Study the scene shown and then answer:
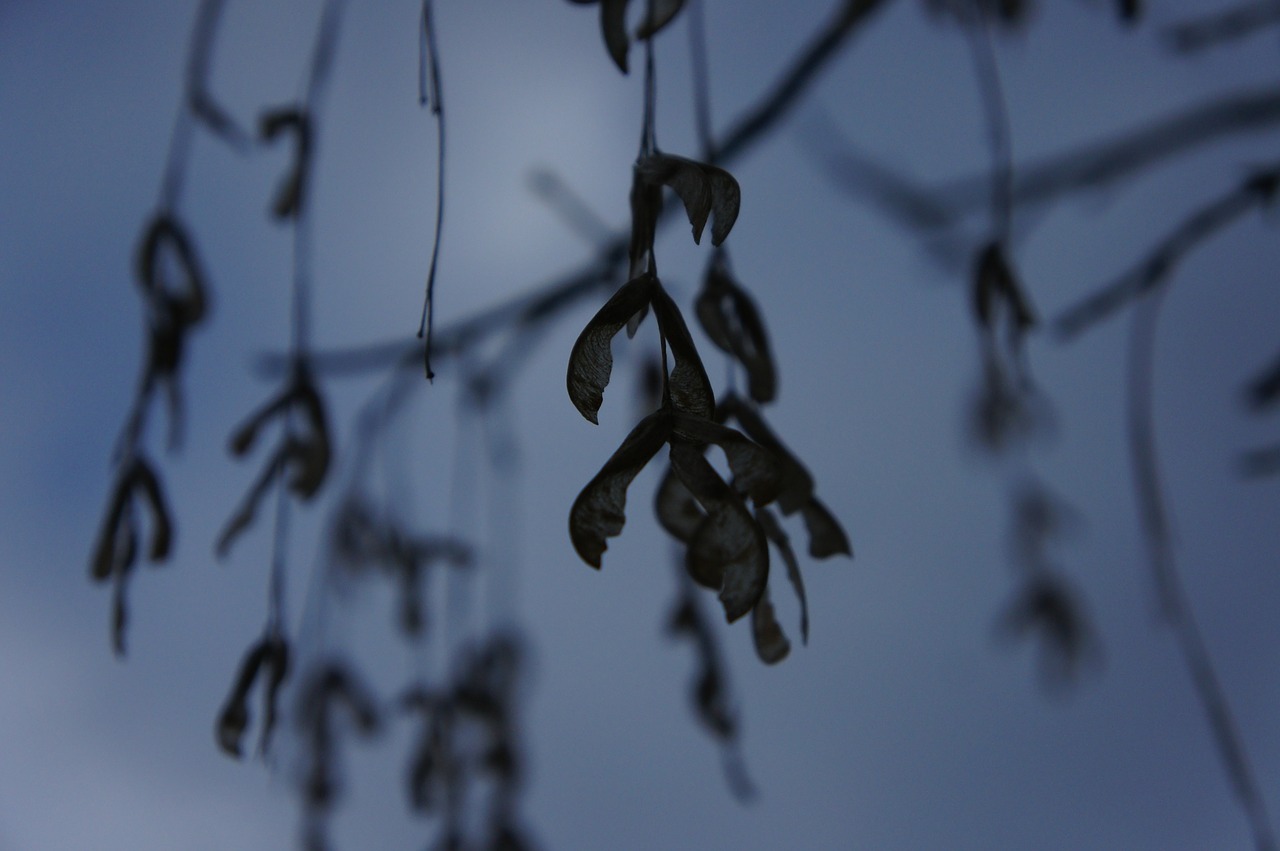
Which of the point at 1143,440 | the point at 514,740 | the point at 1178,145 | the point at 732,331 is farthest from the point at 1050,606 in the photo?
the point at 732,331

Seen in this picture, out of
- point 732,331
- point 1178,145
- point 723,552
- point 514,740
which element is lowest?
point 514,740

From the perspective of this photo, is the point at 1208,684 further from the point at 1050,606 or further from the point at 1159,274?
the point at 1050,606

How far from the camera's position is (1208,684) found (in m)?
0.64

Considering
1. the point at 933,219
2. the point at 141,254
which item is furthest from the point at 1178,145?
the point at 141,254

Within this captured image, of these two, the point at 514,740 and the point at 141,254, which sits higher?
the point at 141,254

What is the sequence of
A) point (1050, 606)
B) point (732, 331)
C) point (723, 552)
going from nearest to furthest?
point (723, 552) < point (732, 331) < point (1050, 606)

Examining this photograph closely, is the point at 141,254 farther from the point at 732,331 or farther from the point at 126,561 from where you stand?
the point at 732,331

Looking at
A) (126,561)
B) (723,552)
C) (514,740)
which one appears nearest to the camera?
(723,552)

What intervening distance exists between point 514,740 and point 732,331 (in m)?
0.82

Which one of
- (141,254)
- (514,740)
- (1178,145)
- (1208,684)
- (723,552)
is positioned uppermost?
(1178,145)

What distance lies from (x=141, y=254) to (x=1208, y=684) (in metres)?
0.87

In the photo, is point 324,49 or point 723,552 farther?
point 324,49

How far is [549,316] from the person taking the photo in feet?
3.71

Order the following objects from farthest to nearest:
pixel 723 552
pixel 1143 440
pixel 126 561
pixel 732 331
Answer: pixel 1143 440, pixel 126 561, pixel 732 331, pixel 723 552
